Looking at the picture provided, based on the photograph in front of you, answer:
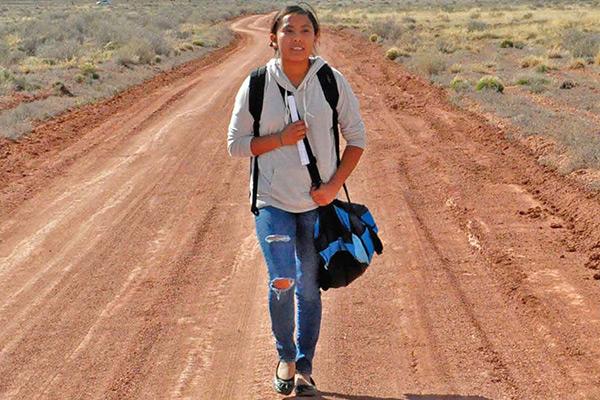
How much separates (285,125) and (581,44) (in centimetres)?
2582

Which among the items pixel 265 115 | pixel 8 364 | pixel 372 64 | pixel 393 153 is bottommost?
pixel 372 64

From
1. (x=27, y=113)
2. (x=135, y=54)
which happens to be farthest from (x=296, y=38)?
(x=135, y=54)

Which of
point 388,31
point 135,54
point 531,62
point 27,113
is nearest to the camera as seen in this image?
point 27,113

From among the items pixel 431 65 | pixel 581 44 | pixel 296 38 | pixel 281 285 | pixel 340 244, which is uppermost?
pixel 296 38

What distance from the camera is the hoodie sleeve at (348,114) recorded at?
3969mm

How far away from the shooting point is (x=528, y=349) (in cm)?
498

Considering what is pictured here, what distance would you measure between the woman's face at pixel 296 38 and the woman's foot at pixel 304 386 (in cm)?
166

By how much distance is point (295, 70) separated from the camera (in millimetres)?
3898

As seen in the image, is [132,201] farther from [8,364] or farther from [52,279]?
[8,364]

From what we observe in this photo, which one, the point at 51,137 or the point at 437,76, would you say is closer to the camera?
the point at 51,137

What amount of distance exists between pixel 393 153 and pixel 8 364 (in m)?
7.14

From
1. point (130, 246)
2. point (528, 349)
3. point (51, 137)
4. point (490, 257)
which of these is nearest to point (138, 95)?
point (51, 137)

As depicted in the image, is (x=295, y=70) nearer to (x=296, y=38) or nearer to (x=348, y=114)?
(x=296, y=38)

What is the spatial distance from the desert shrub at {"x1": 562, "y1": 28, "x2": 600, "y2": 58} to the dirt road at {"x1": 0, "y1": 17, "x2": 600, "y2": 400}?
16.4m
